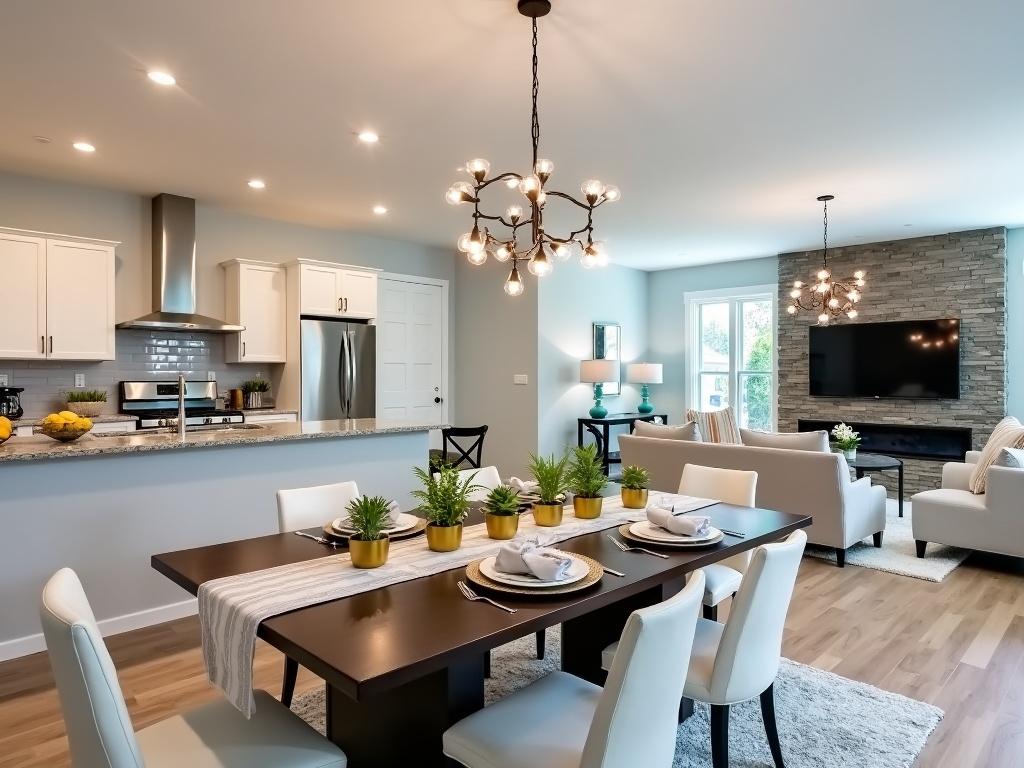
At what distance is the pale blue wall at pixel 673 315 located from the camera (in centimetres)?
824

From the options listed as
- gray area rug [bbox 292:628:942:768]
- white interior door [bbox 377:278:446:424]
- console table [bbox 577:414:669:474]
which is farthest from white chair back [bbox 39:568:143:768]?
console table [bbox 577:414:669:474]

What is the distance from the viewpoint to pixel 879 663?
2.89 metres

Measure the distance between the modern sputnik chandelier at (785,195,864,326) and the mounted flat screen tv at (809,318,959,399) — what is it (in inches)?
15.6

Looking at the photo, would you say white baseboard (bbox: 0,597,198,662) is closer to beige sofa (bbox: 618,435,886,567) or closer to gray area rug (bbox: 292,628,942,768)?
gray area rug (bbox: 292,628,942,768)

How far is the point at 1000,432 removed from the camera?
4551 millimetres

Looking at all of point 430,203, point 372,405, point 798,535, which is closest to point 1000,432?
point 798,535

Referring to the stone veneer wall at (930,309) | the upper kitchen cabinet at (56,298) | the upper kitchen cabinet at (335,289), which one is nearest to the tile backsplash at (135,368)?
the upper kitchen cabinet at (56,298)

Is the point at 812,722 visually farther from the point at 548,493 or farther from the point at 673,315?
the point at 673,315

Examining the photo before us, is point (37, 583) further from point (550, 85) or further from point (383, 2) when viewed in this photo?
point (550, 85)

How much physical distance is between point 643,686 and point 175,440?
267cm

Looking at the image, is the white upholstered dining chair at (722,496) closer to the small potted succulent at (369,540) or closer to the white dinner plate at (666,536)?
the white dinner plate at (666,536)

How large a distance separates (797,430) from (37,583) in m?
7.17

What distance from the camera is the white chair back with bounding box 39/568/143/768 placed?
47.3 inches

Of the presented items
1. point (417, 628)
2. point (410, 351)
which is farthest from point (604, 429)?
point (417, 628)
